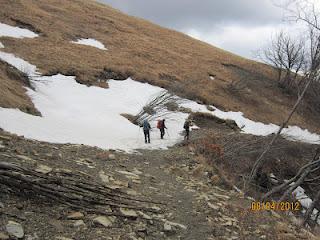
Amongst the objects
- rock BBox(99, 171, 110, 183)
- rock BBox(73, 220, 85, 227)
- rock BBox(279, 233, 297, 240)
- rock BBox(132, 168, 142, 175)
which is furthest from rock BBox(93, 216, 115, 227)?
rock BBox(132, 168, 142, 175)

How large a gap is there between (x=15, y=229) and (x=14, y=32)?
28777 mm

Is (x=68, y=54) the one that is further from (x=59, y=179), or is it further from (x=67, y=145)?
(x=59, y=179)

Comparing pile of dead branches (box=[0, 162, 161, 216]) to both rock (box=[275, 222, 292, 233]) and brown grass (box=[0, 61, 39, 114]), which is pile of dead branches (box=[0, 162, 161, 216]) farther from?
brown grass (box=[0, 61, 39, 114])

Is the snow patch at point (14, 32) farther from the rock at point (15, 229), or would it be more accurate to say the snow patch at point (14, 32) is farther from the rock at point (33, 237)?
the rock at point (33, 237)

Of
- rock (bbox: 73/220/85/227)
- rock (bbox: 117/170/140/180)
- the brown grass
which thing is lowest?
rock (bbox: 73/220/85/227)

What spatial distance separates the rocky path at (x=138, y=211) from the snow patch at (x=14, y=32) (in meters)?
20.3

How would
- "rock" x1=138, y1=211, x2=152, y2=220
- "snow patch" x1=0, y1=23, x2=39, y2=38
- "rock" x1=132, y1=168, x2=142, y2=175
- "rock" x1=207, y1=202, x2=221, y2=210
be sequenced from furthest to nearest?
"snow patch" x1=0, y1=23, x2=39, y2=38, "rock" x1=132, y1=168, x2=142, y2=175, "rock" x1=207, y1=202, x2=221, y2=210, "rock" x1=138, y1=211, x2=152, y2=220

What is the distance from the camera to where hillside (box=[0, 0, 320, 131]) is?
30.9 m

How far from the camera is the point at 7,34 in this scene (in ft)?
104

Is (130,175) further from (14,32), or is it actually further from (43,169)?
(14,32)

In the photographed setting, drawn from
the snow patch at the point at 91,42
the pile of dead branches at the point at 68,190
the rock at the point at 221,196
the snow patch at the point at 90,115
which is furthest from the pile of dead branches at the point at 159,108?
the pile of dead branches at the point at 68,190

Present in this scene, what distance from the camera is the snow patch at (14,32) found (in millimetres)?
31922

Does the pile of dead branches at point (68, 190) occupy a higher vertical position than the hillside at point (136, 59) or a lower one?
lower

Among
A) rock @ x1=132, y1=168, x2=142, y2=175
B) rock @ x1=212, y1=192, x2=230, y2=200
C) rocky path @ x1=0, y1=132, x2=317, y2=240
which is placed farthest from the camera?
rock @ x1=132, y1=168, x2=142, y2=175
